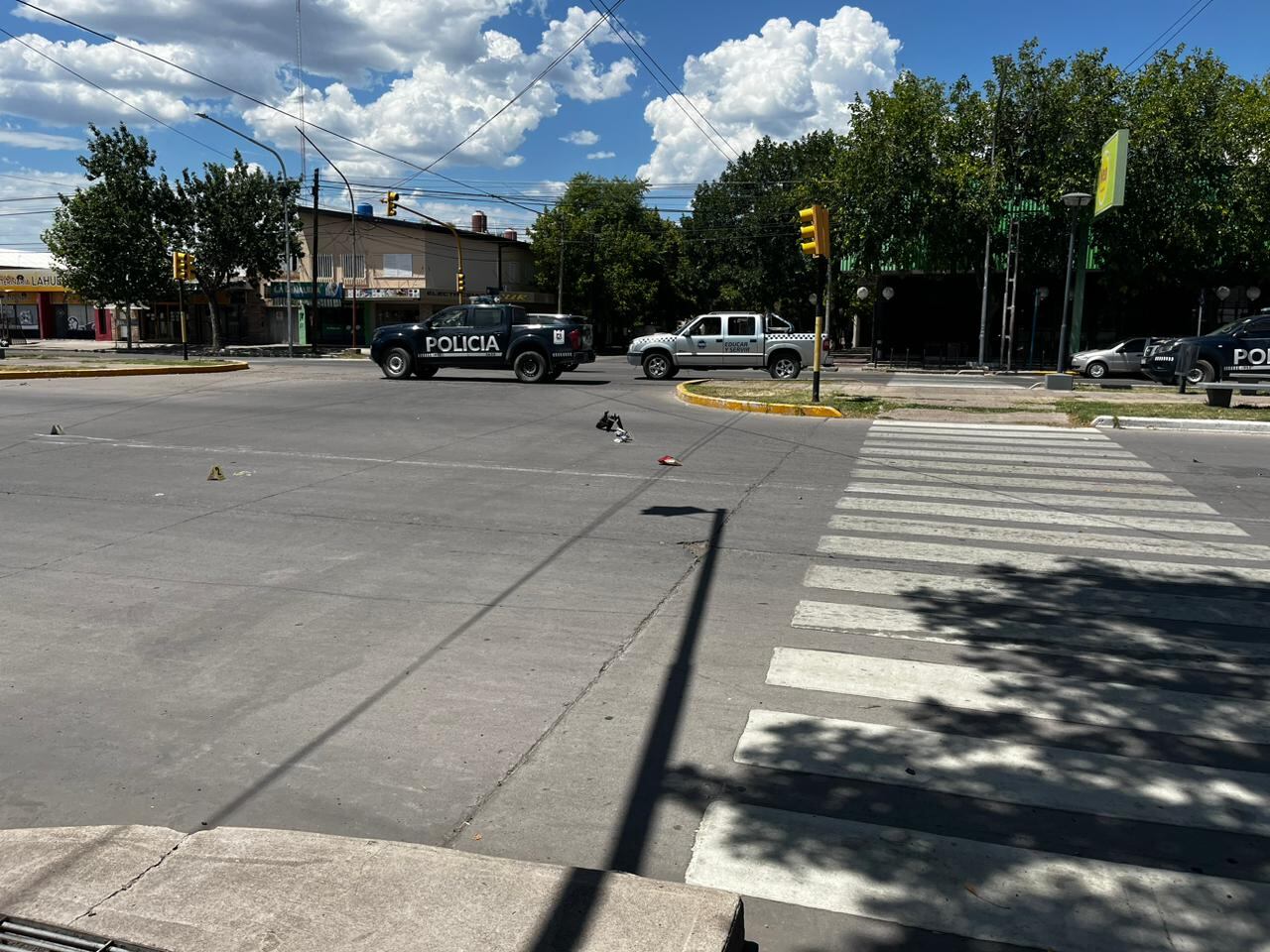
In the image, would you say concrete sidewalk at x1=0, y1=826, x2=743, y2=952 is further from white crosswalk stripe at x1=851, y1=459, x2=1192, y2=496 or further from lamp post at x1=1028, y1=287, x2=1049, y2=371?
lamp post at x1=1028, y1=287, x2=1049, y2=371

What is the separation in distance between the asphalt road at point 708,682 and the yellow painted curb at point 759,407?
6.92 meters

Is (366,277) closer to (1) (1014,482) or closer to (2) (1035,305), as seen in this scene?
(2) (1035,305)

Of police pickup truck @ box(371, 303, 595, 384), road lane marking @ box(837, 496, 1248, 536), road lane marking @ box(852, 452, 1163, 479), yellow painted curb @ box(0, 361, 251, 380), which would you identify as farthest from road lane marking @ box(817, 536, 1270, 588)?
yellow painted curb @ box(0, 361, 251, 380)

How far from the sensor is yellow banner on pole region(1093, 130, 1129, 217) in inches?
1041

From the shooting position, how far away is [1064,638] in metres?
5.96

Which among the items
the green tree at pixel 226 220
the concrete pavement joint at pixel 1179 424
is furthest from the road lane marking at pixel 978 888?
the green tree at pixel 226 220

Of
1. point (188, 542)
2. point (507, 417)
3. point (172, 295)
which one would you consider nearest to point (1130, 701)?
point (188, 542)

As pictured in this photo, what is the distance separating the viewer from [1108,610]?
647cm

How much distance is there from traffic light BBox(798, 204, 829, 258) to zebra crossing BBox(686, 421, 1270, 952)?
10488 mm

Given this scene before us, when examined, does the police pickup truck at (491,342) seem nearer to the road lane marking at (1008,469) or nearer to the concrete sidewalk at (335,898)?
the road lane marking at (1008,469)

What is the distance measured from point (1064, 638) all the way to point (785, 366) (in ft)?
69.8

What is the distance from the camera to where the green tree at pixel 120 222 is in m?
48.1

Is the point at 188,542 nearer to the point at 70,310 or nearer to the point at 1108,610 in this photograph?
the point at 1108,610

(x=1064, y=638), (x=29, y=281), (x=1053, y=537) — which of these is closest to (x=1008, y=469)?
(x=1053, y=537)
